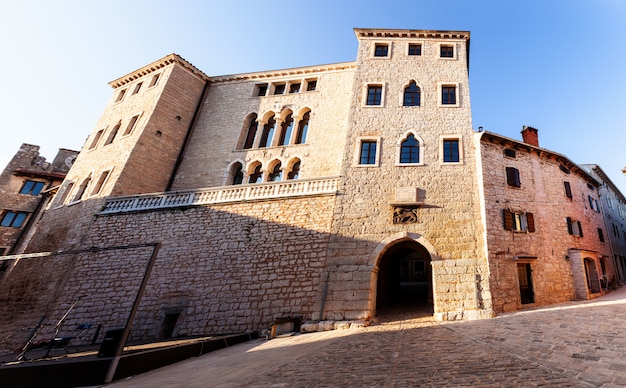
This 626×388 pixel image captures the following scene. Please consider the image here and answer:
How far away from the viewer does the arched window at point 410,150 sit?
13.9 meters

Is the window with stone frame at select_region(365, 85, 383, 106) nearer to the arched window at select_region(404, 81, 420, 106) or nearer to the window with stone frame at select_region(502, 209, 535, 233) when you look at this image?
the arched window at select_region(404, 81, 420, 106)

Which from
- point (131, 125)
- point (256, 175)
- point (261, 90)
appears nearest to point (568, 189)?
point (256, 175)

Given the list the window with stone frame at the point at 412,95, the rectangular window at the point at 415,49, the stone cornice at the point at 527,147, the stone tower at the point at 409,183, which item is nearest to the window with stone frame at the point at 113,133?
the stone tower at the point at 409,183

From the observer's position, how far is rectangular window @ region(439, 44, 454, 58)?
55.4ft

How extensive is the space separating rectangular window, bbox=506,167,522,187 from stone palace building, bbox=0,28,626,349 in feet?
0.49

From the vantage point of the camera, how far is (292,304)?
11.0m

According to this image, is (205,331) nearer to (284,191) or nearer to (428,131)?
(284,191)

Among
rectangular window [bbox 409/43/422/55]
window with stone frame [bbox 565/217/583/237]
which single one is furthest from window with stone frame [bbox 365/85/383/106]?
window with stone frame [bbox 565/217/583/237]

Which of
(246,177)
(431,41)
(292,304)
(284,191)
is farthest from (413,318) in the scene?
(431,41)

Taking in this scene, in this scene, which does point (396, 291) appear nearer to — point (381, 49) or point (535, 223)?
point (535, 223)

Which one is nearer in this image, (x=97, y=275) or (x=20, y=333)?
(x=20, y=333)

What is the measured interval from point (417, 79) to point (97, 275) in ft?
63.9

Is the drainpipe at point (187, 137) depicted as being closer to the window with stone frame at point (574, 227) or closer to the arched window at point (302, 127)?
the arched window at point (302, 127)

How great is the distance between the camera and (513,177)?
14.2 m
